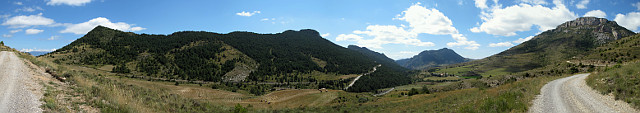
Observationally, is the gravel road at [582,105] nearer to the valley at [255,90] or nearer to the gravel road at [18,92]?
the valley at [255,90]

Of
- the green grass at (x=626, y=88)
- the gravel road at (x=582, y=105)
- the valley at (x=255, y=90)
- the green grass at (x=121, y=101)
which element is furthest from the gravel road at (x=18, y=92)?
the green grass at (x=626, y=88)

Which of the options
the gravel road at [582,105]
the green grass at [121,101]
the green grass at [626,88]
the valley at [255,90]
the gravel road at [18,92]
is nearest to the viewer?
the gravel road at [18,92]

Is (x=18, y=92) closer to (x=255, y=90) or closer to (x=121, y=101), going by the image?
(x=121, y=101)

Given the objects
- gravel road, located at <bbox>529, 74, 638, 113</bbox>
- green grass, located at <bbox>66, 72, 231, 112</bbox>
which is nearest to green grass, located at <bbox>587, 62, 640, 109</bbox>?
gravel road, located at <bbox>529, 74, 638, 113</bbox>

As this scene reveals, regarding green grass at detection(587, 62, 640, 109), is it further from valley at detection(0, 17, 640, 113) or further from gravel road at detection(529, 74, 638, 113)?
gravel road at detection(529, 74, 638, 113)

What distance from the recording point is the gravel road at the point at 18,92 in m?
7.90

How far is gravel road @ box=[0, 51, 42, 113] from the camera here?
25.9ft

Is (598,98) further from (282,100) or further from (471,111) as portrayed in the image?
(282,100)

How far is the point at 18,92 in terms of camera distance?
9.71 metres

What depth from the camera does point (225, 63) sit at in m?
185

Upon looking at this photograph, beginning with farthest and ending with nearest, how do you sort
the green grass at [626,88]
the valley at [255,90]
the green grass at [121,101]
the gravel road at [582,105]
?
the green grass at [626,88]
the gravel road at [582,105]
the valley at [255,90]
the green grass at [121,101]

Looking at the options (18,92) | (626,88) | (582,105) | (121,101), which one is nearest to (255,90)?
(121,101)

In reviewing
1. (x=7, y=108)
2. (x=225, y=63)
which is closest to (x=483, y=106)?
(x=7, y=108)

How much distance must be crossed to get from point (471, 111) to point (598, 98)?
7372mm
